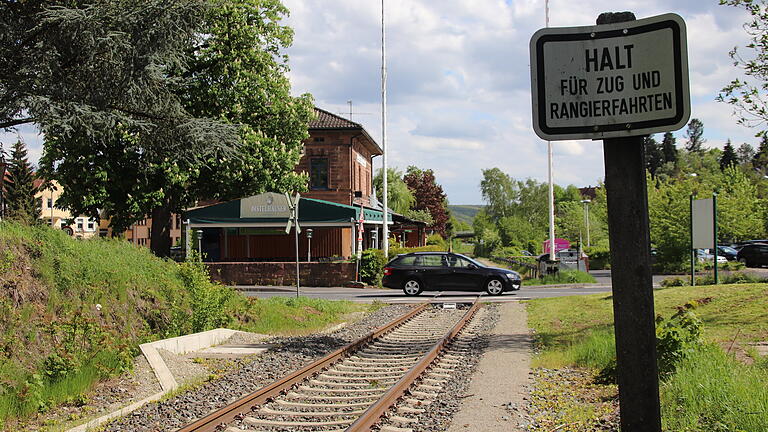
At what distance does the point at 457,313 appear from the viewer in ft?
64.7

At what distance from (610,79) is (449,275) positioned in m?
23.1

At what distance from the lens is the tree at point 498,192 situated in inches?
3824

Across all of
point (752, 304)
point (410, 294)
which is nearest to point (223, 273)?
point (410, 294)

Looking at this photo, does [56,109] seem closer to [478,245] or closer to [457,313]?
[457,313]

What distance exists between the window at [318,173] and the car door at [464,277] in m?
21.1

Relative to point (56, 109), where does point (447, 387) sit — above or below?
below

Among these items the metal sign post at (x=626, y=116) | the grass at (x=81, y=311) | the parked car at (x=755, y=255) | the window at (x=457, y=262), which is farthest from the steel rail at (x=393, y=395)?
the parked car at (x=755, y=255)

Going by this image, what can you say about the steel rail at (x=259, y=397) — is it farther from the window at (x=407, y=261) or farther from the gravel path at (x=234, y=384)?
the window at (x=407, y=261)

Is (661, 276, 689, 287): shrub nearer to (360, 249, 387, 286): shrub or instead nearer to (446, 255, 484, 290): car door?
(446, 255, 484, 290): car door

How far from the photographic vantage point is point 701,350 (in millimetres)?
8438

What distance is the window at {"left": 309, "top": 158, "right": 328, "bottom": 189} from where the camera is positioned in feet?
151

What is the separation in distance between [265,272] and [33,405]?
25.4 metres

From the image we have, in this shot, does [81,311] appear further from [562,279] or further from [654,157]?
[654,157]

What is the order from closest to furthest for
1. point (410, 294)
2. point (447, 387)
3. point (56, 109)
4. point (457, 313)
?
point (447, 387) → point (56, 109) → point (457, 313) → point (410, 294)
